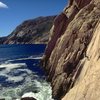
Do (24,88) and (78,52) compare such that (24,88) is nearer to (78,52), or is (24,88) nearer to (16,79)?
(16,79)

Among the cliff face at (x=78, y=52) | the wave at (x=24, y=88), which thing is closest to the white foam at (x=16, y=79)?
the wave at (x=24, y=88)

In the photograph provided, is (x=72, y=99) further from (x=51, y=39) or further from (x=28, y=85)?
(x=51, y=39)

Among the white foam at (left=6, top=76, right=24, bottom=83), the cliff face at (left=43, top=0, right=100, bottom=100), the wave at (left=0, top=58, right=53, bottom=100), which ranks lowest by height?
the white foam at (left=6, top=76, right=24, bottom=83)

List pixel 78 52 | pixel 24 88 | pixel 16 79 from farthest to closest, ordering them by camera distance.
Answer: pixel 16 79, pixel 24 88, pixel 78 52

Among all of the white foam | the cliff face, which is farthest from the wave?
the cliff face

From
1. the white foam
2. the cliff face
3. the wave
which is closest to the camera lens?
the cliff face

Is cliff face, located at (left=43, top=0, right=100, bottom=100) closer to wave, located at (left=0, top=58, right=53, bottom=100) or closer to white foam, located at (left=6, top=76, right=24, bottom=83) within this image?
wave, located at (left=0, top=58, right=53, bottom=100)

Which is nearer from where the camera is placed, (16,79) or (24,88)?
(24,88)

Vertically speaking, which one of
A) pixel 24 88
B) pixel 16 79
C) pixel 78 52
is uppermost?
pixel 78 52

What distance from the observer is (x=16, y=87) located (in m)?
47.9

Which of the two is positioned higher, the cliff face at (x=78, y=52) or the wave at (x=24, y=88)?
the cliff face at (x=78, y=52)

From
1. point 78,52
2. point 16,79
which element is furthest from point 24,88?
point 78,52

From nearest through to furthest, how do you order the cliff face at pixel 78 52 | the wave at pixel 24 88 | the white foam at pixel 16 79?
the cliff face at pixel 78 52
the wave at pixel 24 88
the white foam at pixel 16 79

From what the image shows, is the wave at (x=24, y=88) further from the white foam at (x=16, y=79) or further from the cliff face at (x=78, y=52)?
the cliff face at (x=78, y=52)
